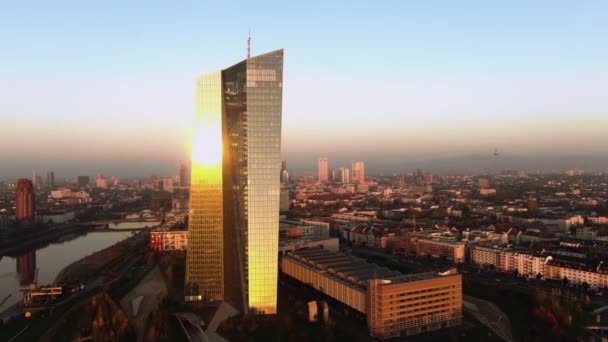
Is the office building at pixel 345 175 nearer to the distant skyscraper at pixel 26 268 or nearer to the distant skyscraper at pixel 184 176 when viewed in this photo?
the distant skyscraper at pixel 184 176

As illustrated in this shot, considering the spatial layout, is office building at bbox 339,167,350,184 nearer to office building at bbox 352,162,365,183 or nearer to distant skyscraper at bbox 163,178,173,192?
office building at bbox 352,162,365,183

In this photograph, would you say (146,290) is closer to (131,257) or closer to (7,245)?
(131,257)

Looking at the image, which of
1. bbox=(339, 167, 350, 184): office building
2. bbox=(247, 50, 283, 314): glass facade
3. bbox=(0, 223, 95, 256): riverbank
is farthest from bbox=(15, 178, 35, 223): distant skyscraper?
bbox=(339, 167, 350, 184): office building

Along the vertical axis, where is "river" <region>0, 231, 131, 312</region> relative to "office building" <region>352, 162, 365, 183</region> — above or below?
below

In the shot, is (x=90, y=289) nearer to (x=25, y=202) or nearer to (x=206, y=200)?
(x=206, y=200)

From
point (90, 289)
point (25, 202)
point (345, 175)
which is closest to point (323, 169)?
point (345, 175)

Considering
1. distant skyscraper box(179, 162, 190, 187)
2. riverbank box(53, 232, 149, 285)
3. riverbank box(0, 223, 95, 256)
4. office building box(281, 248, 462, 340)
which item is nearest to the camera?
office building box(281, 248, 462, 340)
